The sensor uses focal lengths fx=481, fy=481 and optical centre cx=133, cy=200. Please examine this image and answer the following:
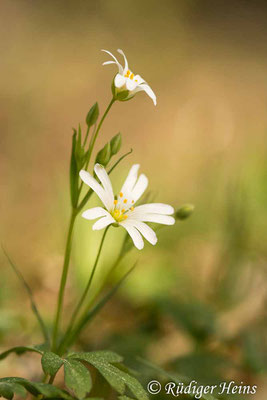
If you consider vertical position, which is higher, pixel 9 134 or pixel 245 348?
pixel 9 134

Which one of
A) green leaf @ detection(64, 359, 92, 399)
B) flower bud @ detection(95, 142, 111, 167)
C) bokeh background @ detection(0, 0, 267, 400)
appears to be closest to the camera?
green leaf @ detection(64, 359, 92, 399)

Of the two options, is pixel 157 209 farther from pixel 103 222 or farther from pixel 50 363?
pixel 50 363

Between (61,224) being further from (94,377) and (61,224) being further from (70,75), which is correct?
(70,75)

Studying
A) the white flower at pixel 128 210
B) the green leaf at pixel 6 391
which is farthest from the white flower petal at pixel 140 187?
the green leaf at pixel 6 391

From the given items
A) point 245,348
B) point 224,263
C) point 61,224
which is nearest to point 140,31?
point 61,224

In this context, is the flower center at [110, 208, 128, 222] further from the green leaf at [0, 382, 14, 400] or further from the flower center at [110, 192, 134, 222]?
the green leaf at [0, 382, 14, 400]

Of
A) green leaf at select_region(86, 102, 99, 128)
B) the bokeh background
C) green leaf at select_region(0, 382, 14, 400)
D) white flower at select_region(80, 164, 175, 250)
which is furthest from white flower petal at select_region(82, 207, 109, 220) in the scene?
the bokeh background

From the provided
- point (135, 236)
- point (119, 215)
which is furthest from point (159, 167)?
point (135, 236)
